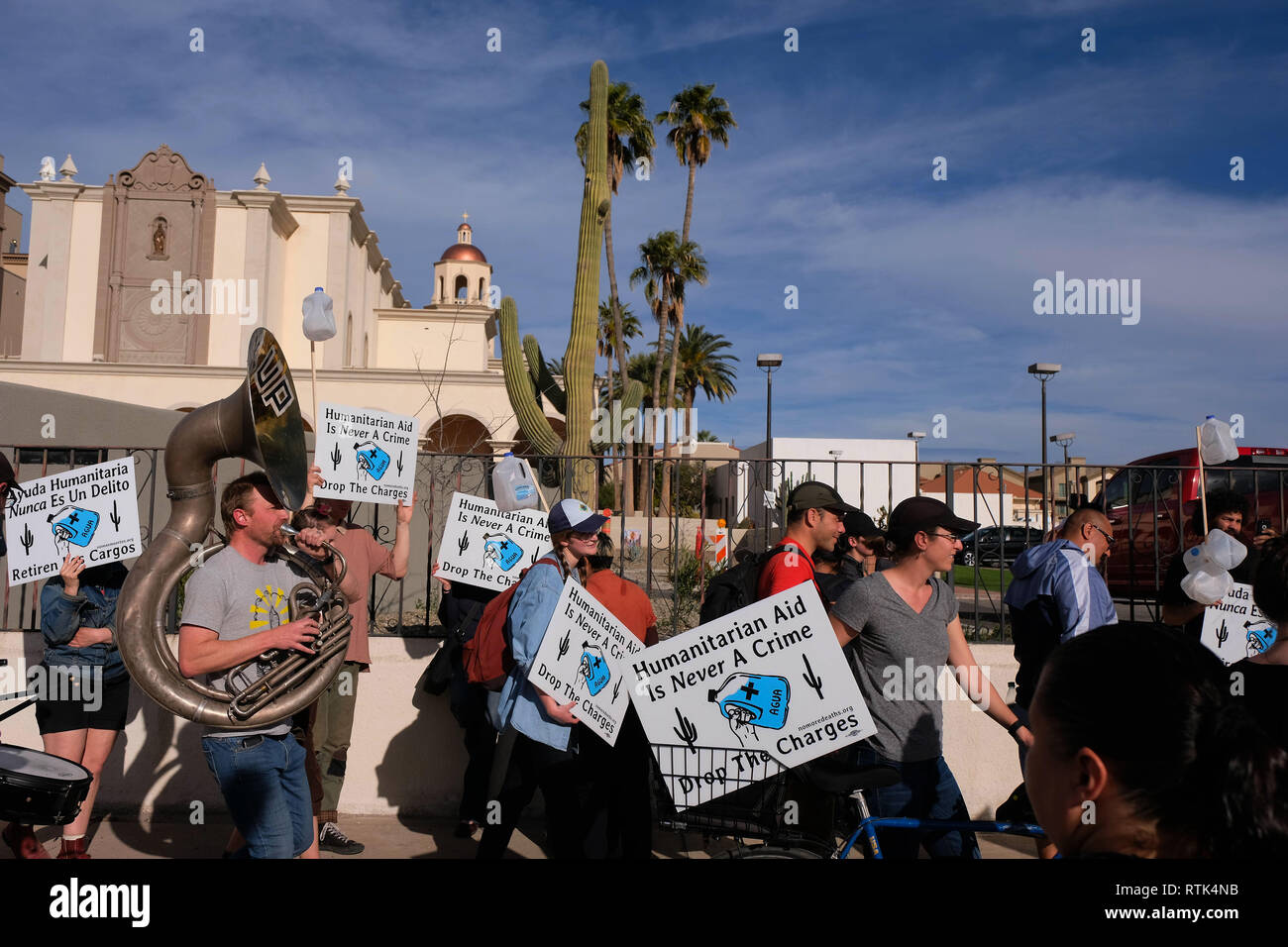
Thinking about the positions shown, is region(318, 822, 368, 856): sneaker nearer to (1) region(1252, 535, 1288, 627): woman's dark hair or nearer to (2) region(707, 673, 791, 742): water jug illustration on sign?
(2) region(707, 673, 791, 742): water jug illustration on sign

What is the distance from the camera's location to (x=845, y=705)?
331 centimetres

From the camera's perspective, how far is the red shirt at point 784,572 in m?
4.14

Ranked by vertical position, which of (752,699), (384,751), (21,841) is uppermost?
(752,699)

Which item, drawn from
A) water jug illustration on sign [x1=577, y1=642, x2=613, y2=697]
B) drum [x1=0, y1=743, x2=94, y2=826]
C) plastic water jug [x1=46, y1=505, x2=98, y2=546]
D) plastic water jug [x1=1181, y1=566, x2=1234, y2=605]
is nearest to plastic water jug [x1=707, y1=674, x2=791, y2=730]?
water jug illustration on sign [x1=577, y1=642, x2=613, y2=697]

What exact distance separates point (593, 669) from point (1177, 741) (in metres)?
2.84

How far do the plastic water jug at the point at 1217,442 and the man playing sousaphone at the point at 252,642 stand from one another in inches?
191

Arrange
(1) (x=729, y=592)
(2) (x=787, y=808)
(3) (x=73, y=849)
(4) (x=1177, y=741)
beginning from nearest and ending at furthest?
1. (4) (x=1177, y=741)
2. (2) (x=787, y=808)
3. (3) (x=73, y=849)
4. (1) (x=729, y=592)

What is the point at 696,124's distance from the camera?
38.4m

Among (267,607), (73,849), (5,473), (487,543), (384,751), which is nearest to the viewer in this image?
(267,607)

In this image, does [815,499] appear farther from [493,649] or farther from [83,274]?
[83,274]

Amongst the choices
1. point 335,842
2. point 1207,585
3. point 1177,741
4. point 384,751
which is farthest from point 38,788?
point 1207,585

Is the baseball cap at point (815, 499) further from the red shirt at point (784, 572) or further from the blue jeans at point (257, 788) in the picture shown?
the blue jeans at point (257, 788)

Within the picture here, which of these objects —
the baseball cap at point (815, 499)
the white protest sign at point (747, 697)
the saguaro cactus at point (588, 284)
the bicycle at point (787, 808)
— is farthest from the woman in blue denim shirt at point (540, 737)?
the saguaro cactus at point (588, 284)

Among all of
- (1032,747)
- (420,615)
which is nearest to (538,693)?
(1032,747)
